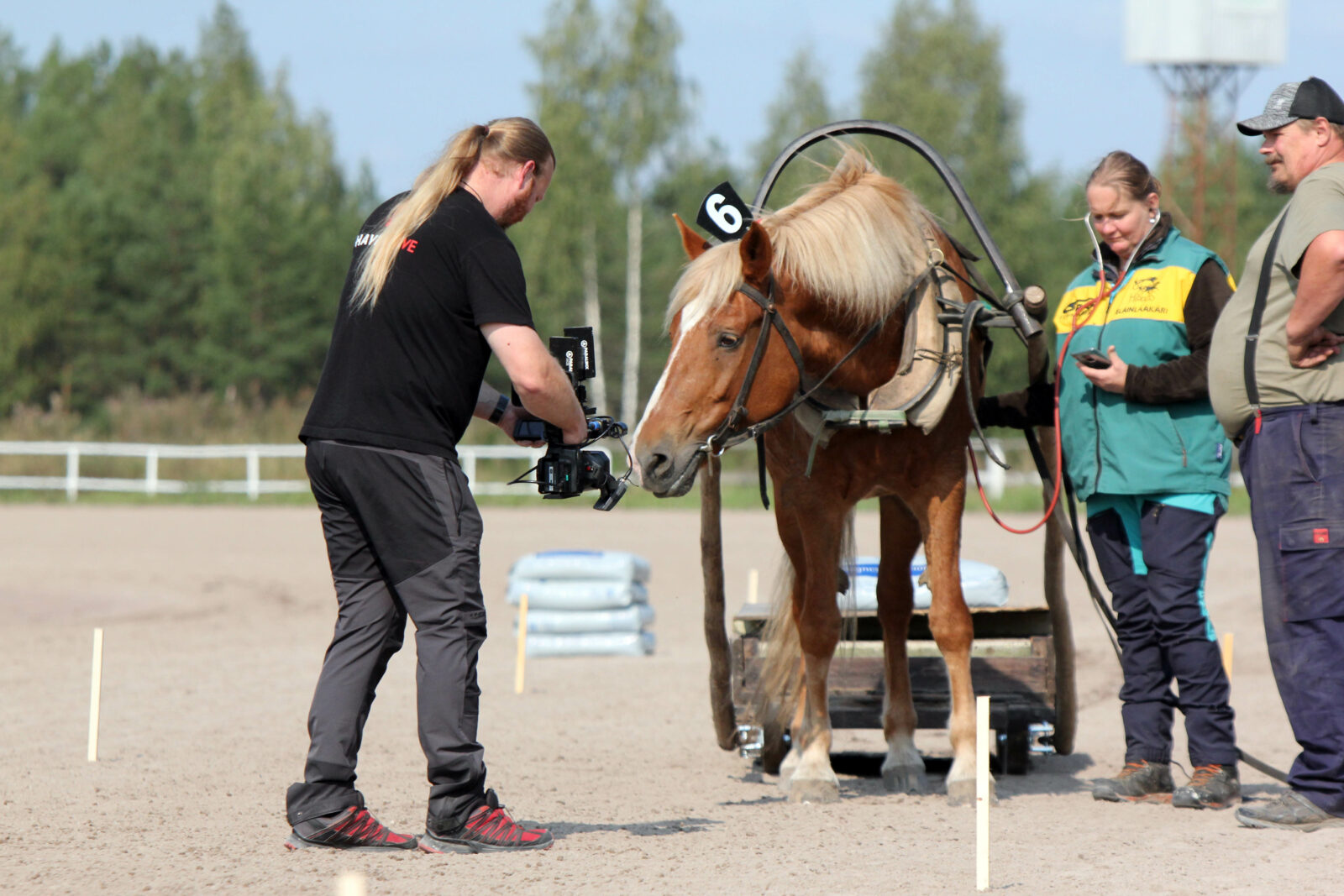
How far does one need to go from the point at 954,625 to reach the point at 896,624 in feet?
1.96

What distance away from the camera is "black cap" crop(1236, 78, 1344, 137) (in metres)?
4.25

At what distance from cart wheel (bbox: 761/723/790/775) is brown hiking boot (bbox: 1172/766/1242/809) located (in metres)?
1.49

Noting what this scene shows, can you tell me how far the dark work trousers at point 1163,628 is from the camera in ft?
15.6

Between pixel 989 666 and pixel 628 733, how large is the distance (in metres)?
1.94

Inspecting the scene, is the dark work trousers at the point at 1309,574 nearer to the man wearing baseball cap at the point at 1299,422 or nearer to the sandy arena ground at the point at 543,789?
the man wearing baseball cap at the point at 1299,422

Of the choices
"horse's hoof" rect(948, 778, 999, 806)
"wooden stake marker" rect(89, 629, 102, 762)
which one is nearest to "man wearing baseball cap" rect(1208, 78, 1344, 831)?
"horse's hoof" rect(948, 778, 999, 806)

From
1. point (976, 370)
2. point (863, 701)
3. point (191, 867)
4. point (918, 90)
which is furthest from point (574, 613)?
point (918, 90)

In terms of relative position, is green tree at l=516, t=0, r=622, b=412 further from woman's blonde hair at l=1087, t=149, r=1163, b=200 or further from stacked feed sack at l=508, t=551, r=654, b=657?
woman's blonde hair at l=1087, t=149, r=1163, b=200

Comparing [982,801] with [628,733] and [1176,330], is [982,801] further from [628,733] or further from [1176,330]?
[628,733]

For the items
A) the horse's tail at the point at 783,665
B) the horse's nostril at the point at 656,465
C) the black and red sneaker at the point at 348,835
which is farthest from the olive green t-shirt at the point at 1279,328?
the black and red sneaker at the point at 348,835

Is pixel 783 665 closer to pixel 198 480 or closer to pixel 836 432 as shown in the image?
pixel 836 432

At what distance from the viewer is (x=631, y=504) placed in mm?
21594

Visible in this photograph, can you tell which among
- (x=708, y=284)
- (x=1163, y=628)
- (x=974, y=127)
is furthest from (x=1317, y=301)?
(x=974, y=127)

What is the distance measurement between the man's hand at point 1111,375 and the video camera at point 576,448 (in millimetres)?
1644
